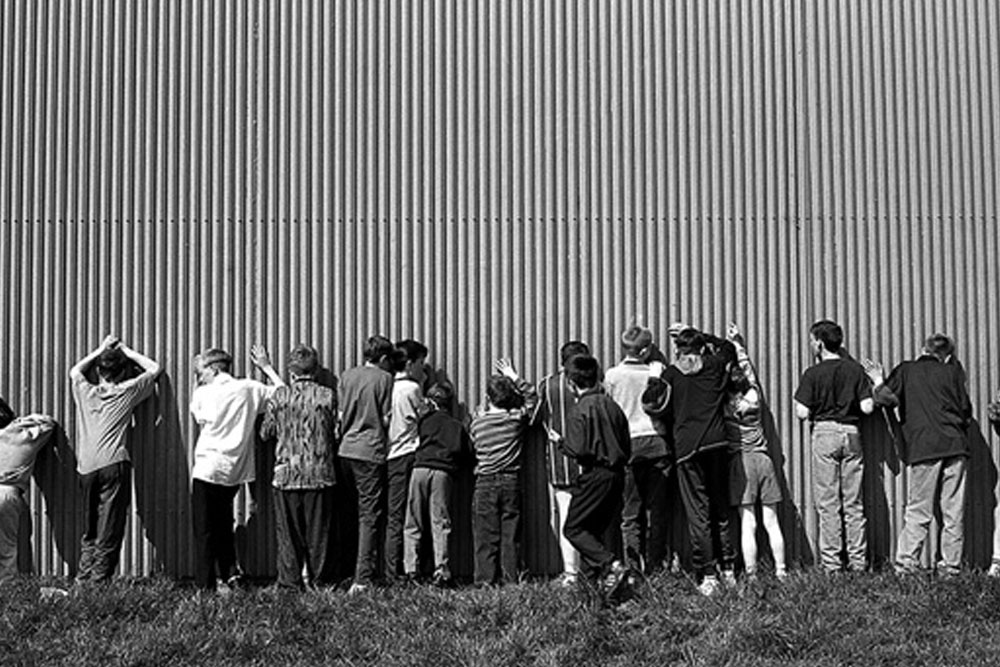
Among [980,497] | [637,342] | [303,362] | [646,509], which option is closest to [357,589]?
[303,362]

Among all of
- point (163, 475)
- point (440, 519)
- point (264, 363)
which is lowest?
point (440, 519)

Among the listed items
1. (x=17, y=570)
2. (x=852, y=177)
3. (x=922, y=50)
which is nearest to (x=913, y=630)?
(x=852, y=177)

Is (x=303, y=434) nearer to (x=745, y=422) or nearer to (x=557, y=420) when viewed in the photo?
(x=557, y=420)

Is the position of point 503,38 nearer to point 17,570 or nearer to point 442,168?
point 442,168

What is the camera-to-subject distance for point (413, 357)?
44.4 feet

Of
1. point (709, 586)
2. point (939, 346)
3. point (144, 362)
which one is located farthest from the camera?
point (144, 362)

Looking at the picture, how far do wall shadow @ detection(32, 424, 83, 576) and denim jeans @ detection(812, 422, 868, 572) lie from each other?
23.2 feet

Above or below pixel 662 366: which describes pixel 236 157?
above

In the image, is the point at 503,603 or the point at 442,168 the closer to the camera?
the point at 503,603

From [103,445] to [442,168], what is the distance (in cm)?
418

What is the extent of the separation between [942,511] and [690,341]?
2.86m

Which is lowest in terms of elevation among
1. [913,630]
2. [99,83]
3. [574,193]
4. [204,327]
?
[913,630]

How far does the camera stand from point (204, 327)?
547 inches

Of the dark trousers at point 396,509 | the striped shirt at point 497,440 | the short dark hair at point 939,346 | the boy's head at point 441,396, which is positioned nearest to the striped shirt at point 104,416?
the dark trousers at point 396,509
